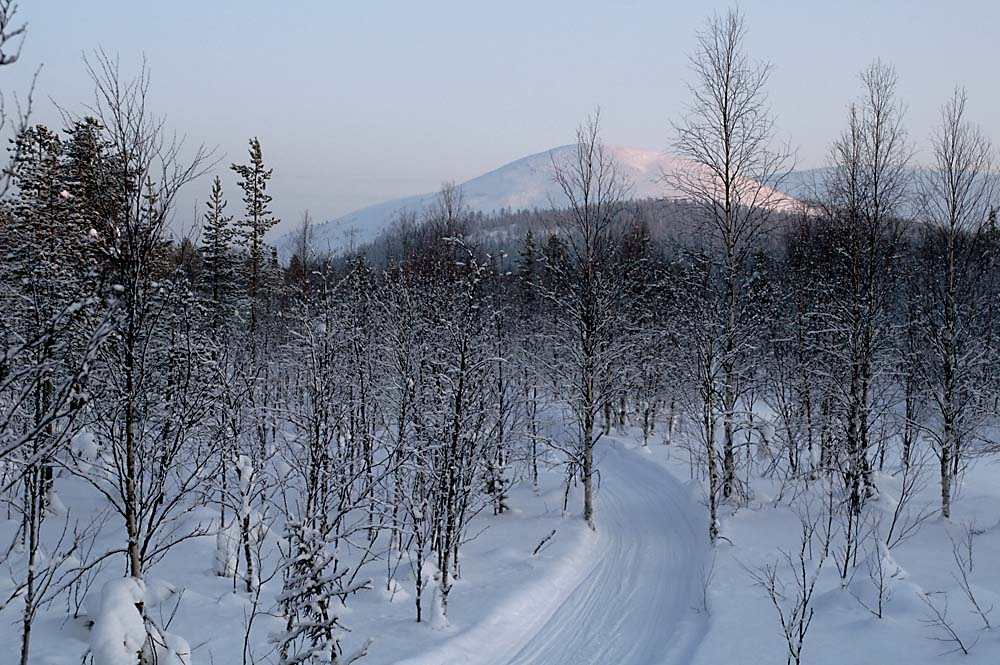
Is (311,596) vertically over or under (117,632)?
under

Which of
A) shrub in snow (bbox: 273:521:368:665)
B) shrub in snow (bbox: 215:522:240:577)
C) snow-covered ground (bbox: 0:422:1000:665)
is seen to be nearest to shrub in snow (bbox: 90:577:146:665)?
snow-covered ground (bbox: 0:422:1000:665)

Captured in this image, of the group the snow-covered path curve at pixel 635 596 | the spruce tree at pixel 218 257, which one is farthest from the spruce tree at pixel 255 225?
the snow-covered path curve at pixel 635 596

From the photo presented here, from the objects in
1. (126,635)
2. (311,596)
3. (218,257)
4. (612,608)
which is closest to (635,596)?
(612,608)

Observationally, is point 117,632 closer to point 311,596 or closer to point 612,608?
point 311,596

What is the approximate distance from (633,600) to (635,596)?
23cm

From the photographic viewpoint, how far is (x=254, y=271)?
30.0 m

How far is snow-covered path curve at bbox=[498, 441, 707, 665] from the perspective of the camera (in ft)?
35.8

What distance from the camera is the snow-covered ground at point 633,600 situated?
9867mm

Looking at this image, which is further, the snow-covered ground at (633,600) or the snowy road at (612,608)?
the snowy road at (612,608)

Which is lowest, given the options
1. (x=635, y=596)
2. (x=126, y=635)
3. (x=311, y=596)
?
(x=635, y=596)

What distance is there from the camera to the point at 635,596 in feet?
43.7

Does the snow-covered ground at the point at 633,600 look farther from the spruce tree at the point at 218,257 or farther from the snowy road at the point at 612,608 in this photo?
the spruce tree at the point at 218,257

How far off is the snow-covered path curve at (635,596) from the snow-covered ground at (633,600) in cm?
4

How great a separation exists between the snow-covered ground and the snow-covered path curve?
42 millimetres
